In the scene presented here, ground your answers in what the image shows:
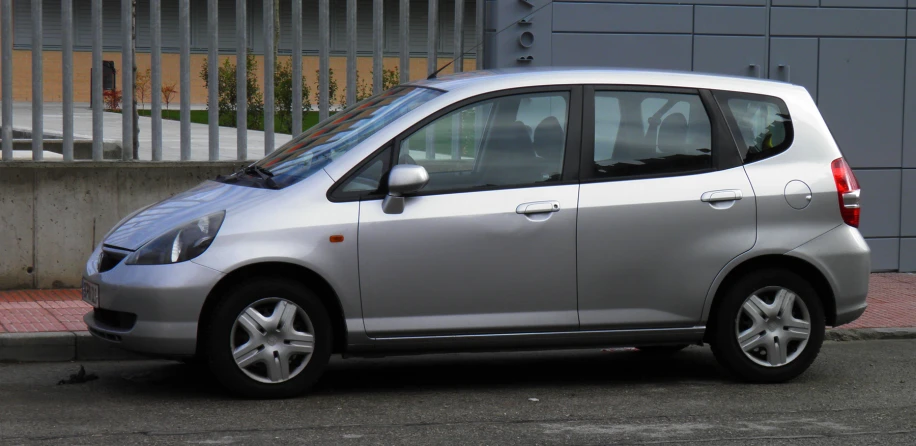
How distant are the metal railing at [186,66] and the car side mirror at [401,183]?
432cm

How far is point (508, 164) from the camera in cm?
636

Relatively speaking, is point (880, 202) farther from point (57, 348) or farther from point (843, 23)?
point (57, 348)

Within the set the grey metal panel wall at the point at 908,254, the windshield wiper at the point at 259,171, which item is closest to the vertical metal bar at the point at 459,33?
the windshield wiper at the point at 259,171

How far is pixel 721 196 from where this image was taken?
21.3 feet

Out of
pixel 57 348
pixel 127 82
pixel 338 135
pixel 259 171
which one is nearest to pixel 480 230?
pixel 338 135

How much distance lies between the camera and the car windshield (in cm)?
632

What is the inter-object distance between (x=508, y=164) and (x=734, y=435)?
5.81 ft

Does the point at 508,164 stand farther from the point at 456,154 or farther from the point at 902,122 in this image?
the point at 902,122

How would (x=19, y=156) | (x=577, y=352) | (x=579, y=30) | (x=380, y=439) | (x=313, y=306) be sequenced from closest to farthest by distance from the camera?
1. (x=380, y=439)
2. (x=313, y=306)
3. (x=577, y=352)
4. (x=19, y=156)
5. (x=579, y=30)

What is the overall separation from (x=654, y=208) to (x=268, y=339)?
206 cm

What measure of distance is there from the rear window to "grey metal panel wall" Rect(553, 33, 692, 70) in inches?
176

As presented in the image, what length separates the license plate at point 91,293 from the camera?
6.20m

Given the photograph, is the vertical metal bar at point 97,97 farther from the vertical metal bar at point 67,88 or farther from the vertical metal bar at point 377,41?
the vertical metal bar at point 377,41

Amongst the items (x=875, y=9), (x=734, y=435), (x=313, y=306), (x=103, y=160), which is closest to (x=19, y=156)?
(x=103, y=160)
